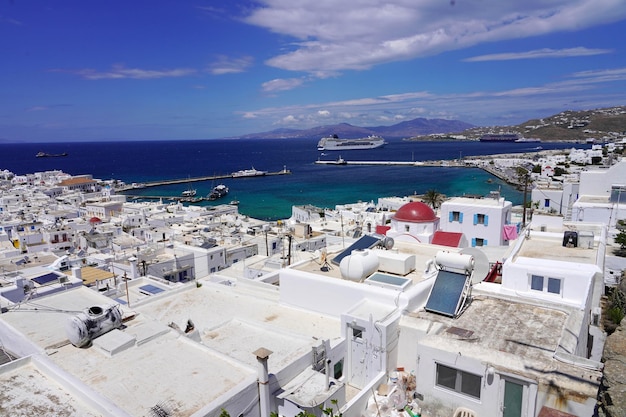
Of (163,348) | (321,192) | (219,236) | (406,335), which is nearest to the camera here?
(163,348)

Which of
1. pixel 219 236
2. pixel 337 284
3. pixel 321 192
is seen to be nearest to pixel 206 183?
pixel 321 192

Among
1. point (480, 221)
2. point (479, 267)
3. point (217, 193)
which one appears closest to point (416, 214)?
point (480, 221)

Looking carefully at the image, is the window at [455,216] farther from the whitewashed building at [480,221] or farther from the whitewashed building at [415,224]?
the whitewashed building at [415,224]

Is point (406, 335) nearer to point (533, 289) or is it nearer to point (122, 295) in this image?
point (533, 289)

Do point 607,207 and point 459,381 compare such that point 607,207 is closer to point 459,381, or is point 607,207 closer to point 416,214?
point 416,214

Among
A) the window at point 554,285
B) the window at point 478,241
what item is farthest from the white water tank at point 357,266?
the window at point 478,241

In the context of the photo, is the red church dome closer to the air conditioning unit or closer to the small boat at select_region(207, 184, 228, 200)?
the air conditioning unit
